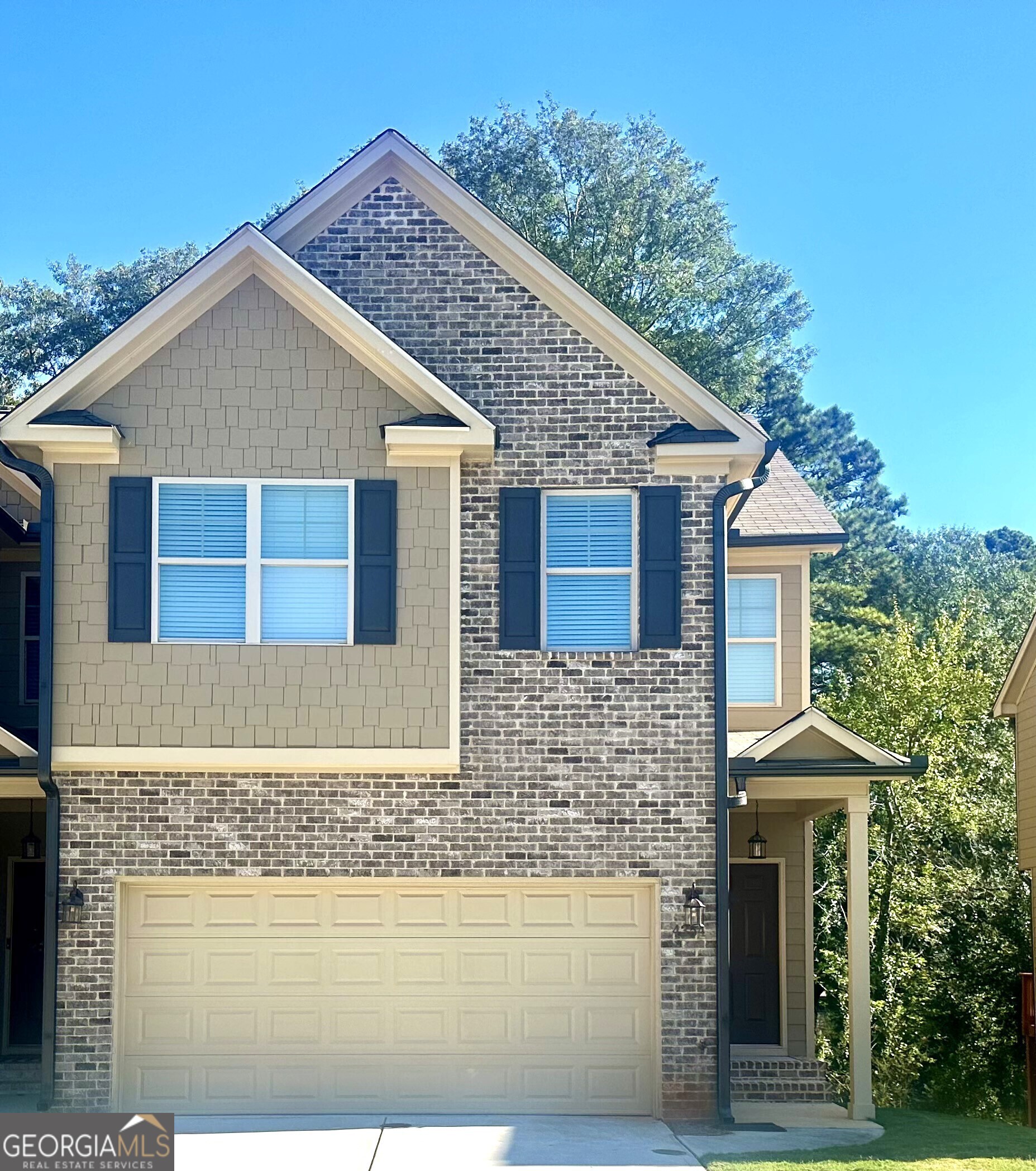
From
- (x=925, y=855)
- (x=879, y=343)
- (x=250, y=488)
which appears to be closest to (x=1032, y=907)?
(x=925, y=855)

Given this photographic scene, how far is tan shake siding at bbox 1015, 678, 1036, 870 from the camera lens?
1878 cm

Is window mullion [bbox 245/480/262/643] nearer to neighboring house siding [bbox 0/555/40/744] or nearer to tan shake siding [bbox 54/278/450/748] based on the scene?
tan shake siding [bbox 54/278/450/748]

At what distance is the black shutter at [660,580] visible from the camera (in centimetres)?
1423

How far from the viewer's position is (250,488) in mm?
13844

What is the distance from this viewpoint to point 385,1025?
14031 millimetres

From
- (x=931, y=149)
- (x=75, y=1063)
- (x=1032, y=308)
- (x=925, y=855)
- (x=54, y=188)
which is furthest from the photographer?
(x=1032, y=308)

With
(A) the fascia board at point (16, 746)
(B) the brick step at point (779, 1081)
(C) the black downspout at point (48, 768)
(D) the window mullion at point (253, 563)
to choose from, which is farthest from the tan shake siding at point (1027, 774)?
(A) the fascia board at point (16, 746)

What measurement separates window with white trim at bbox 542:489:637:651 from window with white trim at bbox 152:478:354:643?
1.91 metres

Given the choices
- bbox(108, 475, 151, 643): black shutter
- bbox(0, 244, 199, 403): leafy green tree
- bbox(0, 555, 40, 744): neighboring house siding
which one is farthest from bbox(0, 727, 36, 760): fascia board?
bbox(0, 244, 199, 403): leafy green tree

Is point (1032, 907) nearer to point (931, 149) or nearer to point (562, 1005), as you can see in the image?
point (562, 1005)

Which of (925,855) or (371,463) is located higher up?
(371,463)

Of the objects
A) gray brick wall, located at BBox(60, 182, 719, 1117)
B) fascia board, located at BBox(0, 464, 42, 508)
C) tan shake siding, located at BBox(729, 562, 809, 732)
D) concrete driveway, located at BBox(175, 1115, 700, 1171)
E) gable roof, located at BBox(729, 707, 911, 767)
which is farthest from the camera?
tan shake siding, located at BBox(729, 562, 809, 732)

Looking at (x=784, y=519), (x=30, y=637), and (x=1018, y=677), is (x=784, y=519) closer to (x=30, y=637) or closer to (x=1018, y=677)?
(x=1018, y=677)

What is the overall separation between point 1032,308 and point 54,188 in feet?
Result: 90.0
